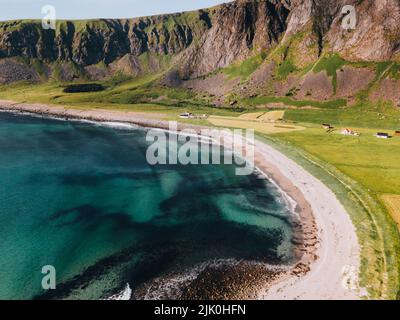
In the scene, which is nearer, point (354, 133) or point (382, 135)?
point (382, 135)

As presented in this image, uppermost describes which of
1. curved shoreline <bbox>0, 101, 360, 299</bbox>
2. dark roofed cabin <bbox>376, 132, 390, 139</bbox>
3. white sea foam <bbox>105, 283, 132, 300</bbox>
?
dark roofed cabin <bbox>376, 132, 390, 139</bbox>

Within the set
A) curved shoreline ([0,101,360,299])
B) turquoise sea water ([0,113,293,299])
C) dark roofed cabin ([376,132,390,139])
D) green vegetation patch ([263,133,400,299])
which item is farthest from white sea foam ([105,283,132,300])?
dark roofed cabin ([376,132,390,139])

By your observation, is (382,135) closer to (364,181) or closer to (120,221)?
(364,181)

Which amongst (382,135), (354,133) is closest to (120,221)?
(354,133)

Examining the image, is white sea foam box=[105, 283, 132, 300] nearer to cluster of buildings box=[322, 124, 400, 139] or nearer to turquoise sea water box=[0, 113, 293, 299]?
turquoise sea water box=[0, 113, 293, 299]

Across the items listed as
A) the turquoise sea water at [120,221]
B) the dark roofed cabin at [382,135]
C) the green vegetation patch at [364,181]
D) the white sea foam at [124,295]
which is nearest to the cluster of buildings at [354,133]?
the dark roofed cabin at [382,135]

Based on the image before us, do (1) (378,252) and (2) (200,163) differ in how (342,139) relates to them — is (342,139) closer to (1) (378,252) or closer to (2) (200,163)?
(2) (200,163)
